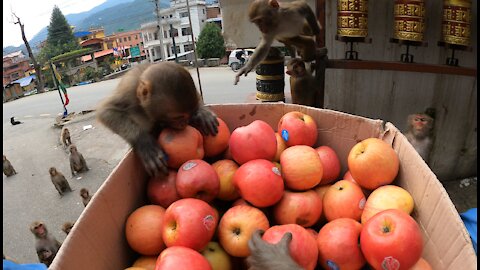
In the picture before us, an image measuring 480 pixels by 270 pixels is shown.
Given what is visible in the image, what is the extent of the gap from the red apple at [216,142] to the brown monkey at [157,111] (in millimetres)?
34

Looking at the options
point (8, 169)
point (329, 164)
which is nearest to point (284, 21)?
point (329, 164)

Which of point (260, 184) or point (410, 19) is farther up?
point (410, 19)

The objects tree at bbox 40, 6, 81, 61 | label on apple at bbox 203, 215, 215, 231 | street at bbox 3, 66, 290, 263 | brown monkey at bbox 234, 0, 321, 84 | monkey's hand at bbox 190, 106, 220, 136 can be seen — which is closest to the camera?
label on apple at bbox 203, 215, 215, 231

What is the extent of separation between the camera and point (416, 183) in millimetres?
1600

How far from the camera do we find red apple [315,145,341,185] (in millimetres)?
1930

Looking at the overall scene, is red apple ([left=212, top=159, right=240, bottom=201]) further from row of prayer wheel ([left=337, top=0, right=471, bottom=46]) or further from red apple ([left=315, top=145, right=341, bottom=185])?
row of prayer wheel ([left=337, top=0, right=471, bottom=46])

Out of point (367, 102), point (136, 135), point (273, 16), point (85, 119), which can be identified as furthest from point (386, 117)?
point (85, 119)

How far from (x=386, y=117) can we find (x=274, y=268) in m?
4.26

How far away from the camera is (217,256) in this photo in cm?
155

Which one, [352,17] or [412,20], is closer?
[412,20]

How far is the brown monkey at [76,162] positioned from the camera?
28.7 feet

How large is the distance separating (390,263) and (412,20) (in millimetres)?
2513

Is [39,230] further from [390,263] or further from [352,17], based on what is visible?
[390,263]

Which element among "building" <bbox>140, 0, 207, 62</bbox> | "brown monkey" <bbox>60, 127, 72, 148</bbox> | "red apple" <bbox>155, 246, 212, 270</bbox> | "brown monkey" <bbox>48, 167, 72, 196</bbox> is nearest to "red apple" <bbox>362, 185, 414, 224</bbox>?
"red apple" <bbox>155, 246, 212, 270</bbox>
